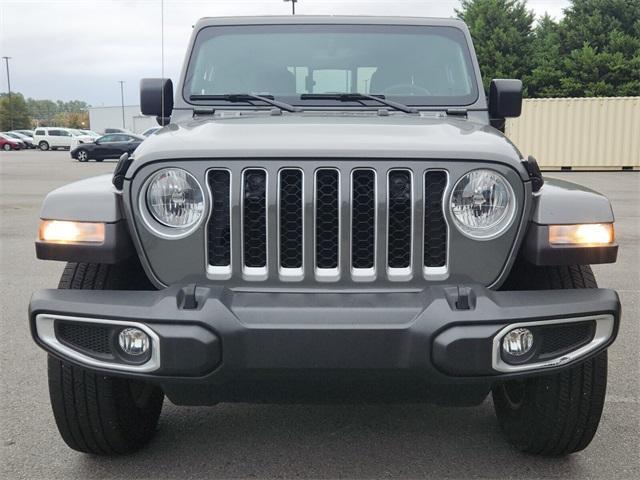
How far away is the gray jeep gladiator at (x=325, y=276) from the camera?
2.35m

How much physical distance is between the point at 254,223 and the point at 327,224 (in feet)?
0.85

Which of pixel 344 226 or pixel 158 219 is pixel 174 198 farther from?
pixel 344 226

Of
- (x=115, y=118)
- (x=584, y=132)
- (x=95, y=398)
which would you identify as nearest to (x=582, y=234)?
(x=95, y=398)

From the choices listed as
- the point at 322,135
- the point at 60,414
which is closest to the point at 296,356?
the point at 322,135

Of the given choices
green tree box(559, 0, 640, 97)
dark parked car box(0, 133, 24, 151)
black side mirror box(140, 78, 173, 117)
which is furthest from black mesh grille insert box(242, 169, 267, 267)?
dark parked car box(0, 133, 24, 151)

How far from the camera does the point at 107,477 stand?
2910 millimetres

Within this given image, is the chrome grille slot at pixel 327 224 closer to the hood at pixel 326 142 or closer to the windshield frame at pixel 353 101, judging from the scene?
the hood at pixel 326 142

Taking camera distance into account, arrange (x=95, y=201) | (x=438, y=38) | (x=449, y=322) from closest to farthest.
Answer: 1. (x=449, y=322)
2. (x=95, y=201)
3. (x=438, y=38)

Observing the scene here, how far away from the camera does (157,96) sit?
3988 mm

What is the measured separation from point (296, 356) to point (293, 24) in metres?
2.37

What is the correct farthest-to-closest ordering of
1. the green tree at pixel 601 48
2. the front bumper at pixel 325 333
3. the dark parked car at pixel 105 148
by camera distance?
the green tree at pixel 601 48 → the dark parked car at pixel 105 148 → the front bumper at pixel 325 333

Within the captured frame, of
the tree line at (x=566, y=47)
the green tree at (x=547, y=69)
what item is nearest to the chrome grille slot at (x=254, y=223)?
the tree line at (x=566, y=47)

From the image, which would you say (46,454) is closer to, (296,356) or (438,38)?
(296,356)

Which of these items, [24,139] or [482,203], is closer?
[482,203]
